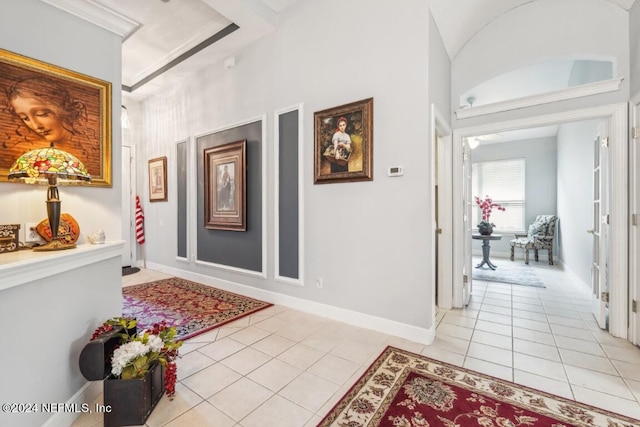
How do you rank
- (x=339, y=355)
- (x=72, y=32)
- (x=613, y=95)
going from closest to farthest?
A: (x=72, y=32)
(x=339, y=355)
(x=613, y=95)

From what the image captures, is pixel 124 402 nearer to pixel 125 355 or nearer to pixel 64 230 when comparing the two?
pixel 125 355

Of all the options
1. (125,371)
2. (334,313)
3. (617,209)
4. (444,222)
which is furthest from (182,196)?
(617,209)

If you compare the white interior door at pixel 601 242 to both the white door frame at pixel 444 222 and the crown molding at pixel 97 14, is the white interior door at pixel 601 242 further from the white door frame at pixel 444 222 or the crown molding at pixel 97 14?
the crown molding at pixel 97 14

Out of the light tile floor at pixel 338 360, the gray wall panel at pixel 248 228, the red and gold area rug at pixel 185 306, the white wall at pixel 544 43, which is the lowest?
the light tile floor at pixel 338 360

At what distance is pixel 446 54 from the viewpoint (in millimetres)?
3309

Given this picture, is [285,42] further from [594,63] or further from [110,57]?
[594,63]

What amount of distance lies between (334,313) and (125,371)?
199 cm

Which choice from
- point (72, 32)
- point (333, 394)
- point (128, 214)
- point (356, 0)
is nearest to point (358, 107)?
point (356, 0)

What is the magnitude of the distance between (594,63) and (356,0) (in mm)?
3112

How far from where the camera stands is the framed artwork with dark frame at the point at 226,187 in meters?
4.00

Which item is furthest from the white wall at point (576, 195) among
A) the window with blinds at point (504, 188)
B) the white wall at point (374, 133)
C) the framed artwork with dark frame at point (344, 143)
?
the framed artwork with dark frame at point (344, 143)

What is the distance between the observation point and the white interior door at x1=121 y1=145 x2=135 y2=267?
5.64 m

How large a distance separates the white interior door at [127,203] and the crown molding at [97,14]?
426 cm

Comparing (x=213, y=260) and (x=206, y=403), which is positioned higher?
(x=213, y=260)
